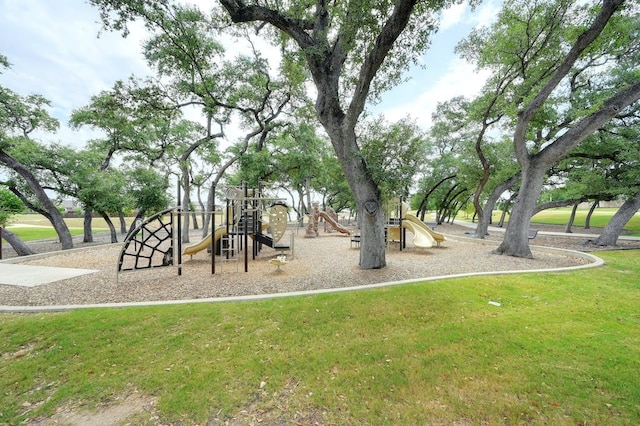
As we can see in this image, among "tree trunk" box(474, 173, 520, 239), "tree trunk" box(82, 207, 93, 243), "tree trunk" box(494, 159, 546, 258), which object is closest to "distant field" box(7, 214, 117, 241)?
"tree trunk" box(82, 207, 93, 243)

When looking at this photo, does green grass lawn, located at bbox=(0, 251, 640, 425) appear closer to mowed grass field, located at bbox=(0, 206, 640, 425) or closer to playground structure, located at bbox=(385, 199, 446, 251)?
mowed grass field, located at bbox=(0, 206, 640, 425)

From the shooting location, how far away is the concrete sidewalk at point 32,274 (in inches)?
234

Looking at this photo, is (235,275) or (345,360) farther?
(235,275)

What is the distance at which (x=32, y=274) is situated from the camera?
6.58m

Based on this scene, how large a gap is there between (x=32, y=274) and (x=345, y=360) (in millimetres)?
8694

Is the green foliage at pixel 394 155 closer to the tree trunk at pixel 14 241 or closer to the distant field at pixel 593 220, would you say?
the tree trunk at pixel 14 241

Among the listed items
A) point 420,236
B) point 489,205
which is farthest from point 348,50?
point 489,205

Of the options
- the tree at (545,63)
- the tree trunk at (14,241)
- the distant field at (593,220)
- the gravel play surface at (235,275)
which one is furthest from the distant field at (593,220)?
the tree trunk at (14,241)

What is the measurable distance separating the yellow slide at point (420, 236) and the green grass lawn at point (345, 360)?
17.9 ft

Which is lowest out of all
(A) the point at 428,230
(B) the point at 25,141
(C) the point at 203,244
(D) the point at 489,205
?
(C) the point at 203,244

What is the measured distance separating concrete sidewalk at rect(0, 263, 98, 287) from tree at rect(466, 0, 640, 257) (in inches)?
540

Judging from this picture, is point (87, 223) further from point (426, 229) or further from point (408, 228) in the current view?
point (426, 229)

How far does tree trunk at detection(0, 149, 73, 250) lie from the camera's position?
11070mm

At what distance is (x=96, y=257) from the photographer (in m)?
9.20
